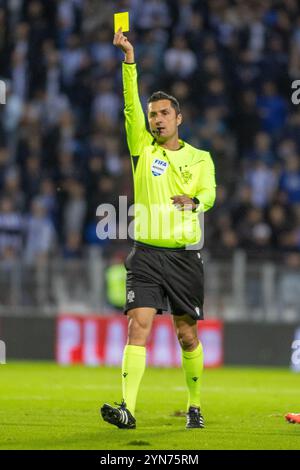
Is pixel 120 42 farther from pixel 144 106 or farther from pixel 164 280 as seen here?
pixel 144 106

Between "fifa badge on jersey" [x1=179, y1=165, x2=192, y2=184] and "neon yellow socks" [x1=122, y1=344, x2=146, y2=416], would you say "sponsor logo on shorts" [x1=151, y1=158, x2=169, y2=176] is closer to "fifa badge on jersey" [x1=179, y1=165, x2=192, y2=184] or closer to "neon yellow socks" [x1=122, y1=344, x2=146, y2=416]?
"fifa badge on jersey" [x1=179, y1=165, x2=192, y2=184]

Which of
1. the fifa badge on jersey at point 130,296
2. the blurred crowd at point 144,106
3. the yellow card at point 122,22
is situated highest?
the blurred crowd at point 144,106

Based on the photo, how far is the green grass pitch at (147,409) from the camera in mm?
7852

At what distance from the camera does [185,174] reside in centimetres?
898

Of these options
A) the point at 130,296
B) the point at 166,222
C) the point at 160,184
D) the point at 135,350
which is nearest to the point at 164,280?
the point at 130,296

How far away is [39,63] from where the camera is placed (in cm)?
2031

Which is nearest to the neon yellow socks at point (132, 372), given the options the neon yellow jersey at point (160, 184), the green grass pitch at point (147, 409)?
the green grass pitch at point (147, 409)

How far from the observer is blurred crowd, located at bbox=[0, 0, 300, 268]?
18500mm

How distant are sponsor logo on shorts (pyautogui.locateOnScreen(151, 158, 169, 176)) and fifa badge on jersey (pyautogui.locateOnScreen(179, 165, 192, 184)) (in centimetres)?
12

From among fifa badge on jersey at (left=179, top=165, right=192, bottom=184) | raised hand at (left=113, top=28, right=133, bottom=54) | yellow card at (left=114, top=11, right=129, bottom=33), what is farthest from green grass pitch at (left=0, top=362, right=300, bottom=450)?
yellow card at (left=114, top=11, right=129, bottom=33)

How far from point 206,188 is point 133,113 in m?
0.76

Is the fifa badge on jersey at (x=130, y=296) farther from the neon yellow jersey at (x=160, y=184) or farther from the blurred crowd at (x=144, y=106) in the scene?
the blurred crowd at (x=144, y=106)

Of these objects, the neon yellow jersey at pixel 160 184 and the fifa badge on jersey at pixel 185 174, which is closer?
the neon yellow jersey at pixel 160 184
